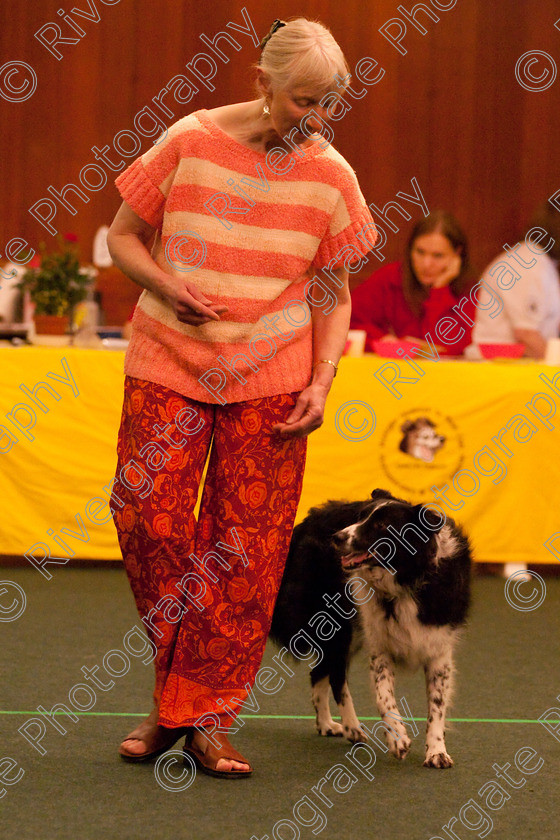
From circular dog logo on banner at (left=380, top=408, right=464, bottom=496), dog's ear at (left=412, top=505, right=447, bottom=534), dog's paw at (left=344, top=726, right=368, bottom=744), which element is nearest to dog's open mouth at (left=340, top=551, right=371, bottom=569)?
dog's ear at (left=412, top=505, right=447, bottom=534)

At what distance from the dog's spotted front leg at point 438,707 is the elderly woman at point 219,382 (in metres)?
0.42

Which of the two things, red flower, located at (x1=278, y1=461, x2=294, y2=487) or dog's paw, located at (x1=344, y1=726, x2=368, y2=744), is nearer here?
red flower, located at (x1=278, y1=461, x2=294, y2=487)

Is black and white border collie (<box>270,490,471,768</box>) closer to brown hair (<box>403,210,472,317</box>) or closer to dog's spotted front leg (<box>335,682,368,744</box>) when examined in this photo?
dog's spotted front leg (<box>335,682,368,744</box>)

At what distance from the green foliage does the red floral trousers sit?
2.29 metres

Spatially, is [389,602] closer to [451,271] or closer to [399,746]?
[399,746]

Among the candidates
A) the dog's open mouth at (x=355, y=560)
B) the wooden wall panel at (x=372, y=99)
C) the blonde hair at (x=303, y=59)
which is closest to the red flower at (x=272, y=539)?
the dog's open mouth at (x=355, y=560)

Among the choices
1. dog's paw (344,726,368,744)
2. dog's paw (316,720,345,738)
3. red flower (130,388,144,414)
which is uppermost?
red flower (130,388,144,414)

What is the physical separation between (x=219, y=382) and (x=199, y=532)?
0.91 feet

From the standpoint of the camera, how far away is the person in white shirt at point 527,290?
4.61 meters

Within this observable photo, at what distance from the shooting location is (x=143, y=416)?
1941 mm

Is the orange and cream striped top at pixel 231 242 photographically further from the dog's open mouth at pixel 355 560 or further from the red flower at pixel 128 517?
the dog's open mouth at pixel 355 560

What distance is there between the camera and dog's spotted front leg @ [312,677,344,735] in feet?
7.81

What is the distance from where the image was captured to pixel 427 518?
2.24 meters

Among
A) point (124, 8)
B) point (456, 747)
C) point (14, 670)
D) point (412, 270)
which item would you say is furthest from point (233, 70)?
point (456, 747)
